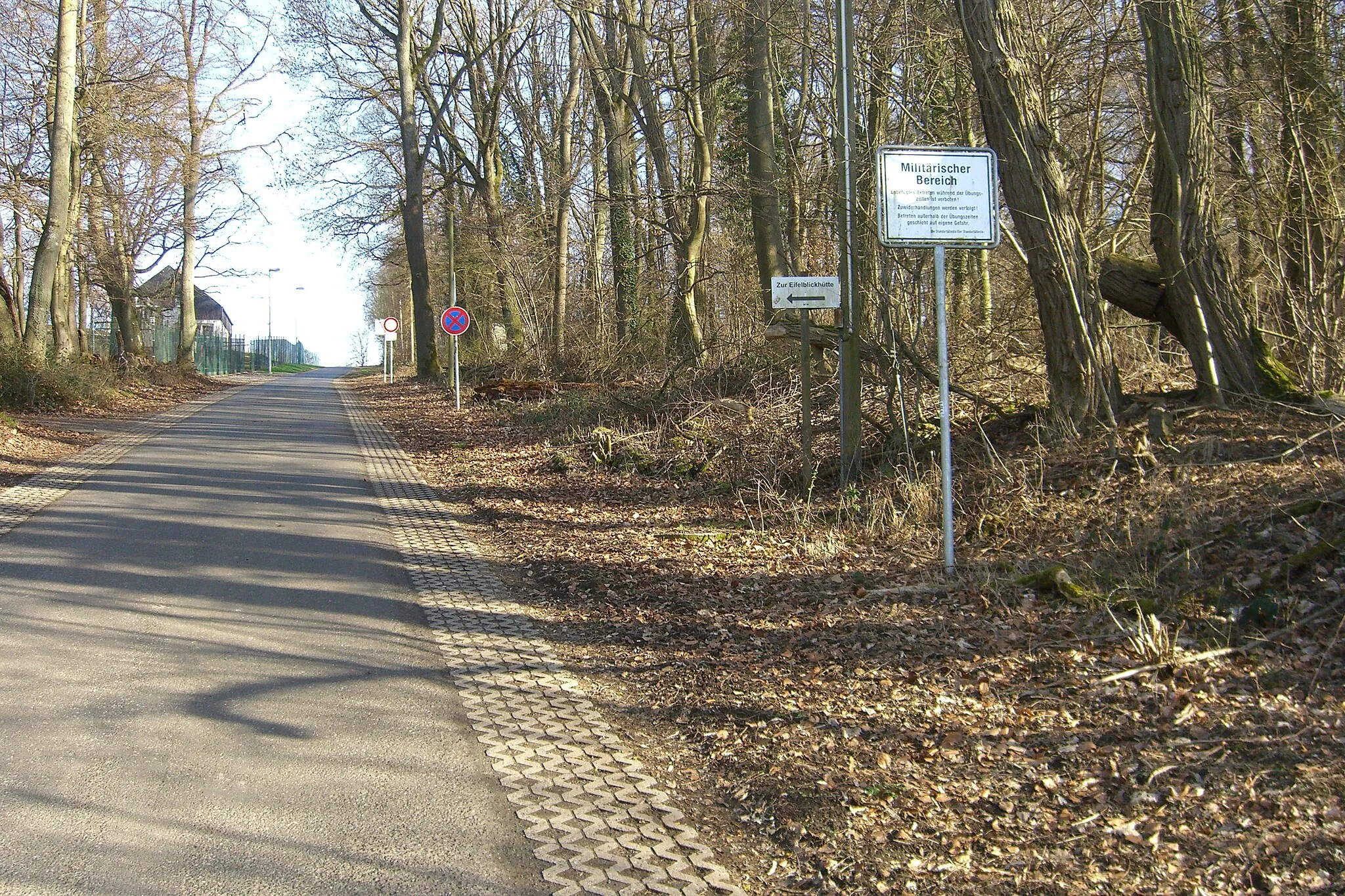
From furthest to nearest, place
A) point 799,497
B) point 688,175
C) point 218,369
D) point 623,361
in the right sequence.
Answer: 1. point 218,369
2. point 688,175
3. point 623,361
4. point 799,497

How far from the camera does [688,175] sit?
23672mm

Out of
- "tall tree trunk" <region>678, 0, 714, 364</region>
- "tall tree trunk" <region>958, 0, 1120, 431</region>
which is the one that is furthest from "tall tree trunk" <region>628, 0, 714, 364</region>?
"tall tree trunk" <region>958, 0, 1120, 431</region>

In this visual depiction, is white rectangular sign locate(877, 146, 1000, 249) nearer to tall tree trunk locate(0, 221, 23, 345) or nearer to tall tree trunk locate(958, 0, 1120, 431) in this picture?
tall tree trunk locate(958, 0, 1120, 431)

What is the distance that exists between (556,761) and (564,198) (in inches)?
804

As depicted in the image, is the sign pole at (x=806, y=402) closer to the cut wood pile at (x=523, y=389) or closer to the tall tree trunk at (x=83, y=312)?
the cut wood pile at (x=523, y=389)

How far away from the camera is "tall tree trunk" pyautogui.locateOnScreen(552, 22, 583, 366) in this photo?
2427 centimetres

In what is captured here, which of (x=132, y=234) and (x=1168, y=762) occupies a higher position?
(x=132, y=234)

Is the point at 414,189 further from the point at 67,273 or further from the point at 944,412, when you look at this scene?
the point at 944,412

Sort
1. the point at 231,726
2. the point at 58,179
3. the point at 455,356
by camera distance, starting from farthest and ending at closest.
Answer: the point at 455,356 < the point at 58,179 < the point at 231,726

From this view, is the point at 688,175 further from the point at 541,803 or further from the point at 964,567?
the point at 541,803

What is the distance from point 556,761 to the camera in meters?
4.77

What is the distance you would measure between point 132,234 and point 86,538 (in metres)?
28.1

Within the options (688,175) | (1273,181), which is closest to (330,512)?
(1273,181)

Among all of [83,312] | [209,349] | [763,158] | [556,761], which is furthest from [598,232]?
[209,349]
